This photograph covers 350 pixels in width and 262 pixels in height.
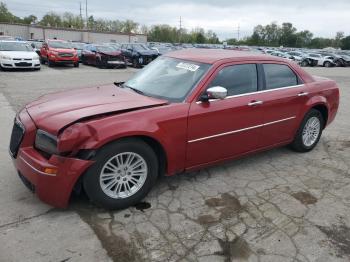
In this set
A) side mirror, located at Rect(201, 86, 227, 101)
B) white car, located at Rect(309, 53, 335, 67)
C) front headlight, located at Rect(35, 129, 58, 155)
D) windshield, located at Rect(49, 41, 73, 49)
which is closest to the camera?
front headlight, located at Rect(35, 129, 58, 155)

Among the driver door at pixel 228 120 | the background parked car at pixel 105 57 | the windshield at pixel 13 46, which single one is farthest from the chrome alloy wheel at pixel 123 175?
the background parked car at pixel 105 57

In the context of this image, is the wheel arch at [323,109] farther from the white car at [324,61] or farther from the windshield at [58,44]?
the white car at [324,61]

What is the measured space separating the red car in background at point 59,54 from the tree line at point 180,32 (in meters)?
83.3

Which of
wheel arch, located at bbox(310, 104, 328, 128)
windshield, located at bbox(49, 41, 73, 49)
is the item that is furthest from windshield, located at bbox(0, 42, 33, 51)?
wheel arch, located at bbox(310, 104, 328, 128)

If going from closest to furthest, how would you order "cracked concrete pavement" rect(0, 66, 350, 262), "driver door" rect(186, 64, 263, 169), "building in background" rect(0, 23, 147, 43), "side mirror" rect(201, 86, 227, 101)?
"cracked concrete pavement" rect(0, 66, 350, 262), "side mirror" rect(201, 86, 227, 101), "driver door" rect(186, 64, 263, 169), "building in background" rect(0, 23, 147, 43)

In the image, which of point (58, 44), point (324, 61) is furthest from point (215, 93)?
point (324, 61)

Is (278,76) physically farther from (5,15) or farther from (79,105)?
(5,15)

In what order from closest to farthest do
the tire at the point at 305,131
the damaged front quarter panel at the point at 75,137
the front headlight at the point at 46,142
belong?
the damaged front quarter panel at the point at 75,137 → the front headlight at the point at 46,142 → the tire at the point at 305,131

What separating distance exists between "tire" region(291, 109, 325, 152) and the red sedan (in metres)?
0.15

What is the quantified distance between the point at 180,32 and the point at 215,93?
4478 inches

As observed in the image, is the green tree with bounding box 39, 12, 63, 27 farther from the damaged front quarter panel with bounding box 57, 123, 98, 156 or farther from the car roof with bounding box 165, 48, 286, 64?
the damaged front quarter panel with bounding box 57, 123, 98, 156

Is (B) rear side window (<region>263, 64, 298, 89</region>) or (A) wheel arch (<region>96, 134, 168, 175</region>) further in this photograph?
(B) rear side window (<region>263, 64, 298, 89</region>)

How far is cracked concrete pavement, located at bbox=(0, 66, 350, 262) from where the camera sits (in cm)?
302

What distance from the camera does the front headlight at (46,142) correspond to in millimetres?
3318
